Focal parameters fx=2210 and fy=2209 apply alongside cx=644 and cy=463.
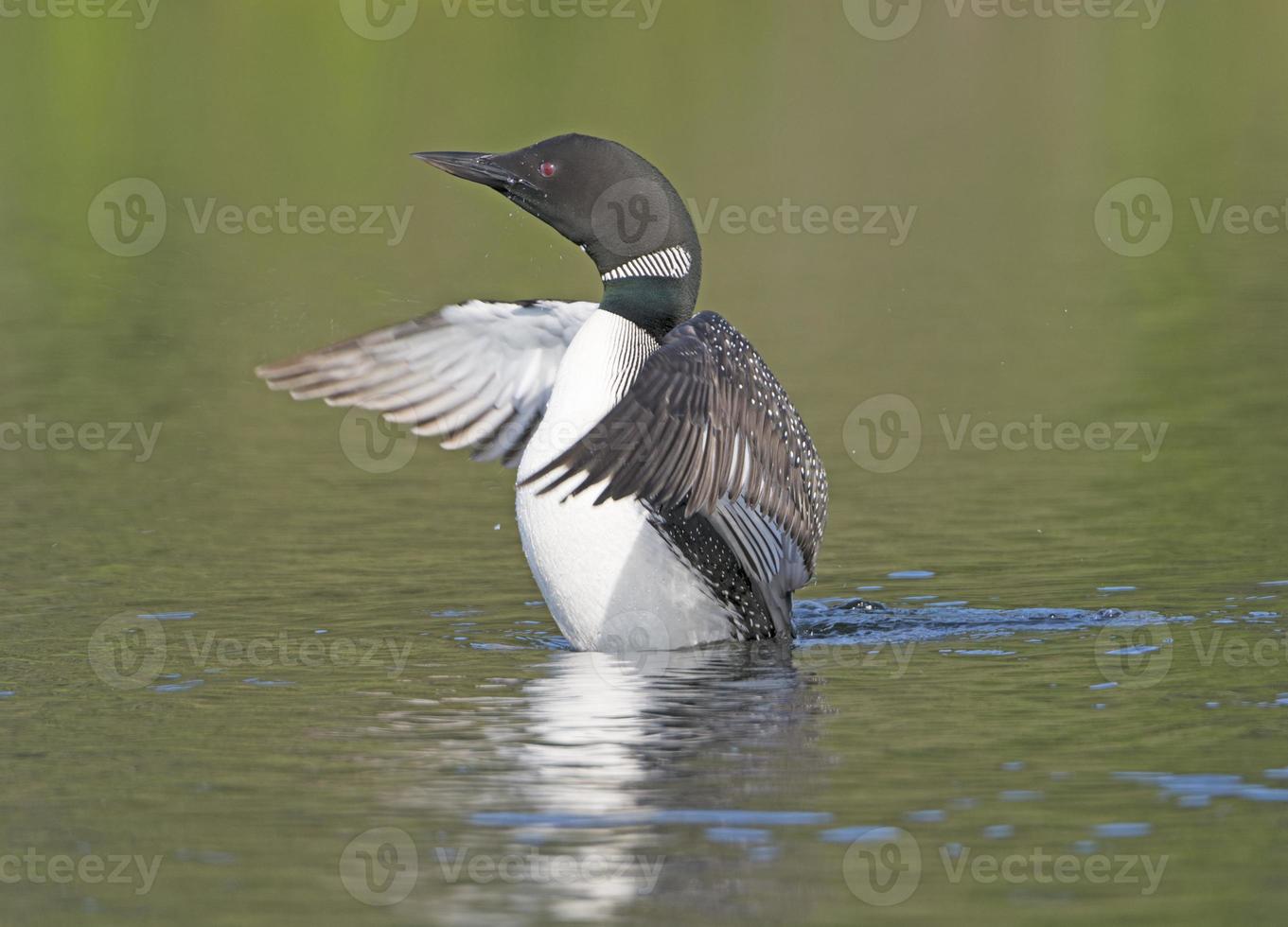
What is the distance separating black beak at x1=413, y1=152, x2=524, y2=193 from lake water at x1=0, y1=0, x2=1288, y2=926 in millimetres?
1709

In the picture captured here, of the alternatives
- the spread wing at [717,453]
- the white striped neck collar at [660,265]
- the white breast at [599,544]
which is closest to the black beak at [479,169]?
the white striped neck collar at [660,265]

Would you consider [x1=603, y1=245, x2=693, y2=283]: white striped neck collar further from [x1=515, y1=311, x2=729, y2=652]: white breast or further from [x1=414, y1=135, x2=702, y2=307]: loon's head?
[x1=515, y1=311, x2=729, y2=652]: white breast

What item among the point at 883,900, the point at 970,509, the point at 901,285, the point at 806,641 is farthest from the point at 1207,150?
the point at 883,900

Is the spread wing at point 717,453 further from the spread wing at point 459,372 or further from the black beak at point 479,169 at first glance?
the black beak at point 479,169

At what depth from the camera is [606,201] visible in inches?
319

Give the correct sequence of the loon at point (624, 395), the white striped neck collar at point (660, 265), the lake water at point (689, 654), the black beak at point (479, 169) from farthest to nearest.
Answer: the black beak at point (479, 169), the white striped neck collar at point (660, 265), the loon at point (624, 395), the lake water at point (689, 654)

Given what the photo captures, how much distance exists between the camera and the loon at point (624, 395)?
24.2 feet

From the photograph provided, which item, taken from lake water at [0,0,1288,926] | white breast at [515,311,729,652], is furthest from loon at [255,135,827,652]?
lake water at [0,0,1288,926]

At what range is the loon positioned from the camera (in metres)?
7.37

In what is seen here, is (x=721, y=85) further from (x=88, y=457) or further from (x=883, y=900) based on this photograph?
(x=883, y=900)

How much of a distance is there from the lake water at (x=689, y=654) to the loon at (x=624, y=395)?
30 cm

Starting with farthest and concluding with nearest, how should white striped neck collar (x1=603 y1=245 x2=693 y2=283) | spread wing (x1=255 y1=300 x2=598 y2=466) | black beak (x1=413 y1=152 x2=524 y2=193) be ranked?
spread wing (x1=255 y1=300 x2=598 y2=466)
black beak (x1=413 y1=152 x2=524 y2=193)
white striped neck collar (x1=603 y1=245 x2=693 y2=283)

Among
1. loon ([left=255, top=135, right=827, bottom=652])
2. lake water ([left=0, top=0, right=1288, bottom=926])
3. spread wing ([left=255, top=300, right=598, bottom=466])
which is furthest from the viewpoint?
spread wing ([left=255, top=300, right=598, bottom=466])

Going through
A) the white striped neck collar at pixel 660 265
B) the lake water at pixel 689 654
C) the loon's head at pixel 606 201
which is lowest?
the lake water at pixel 689 654
